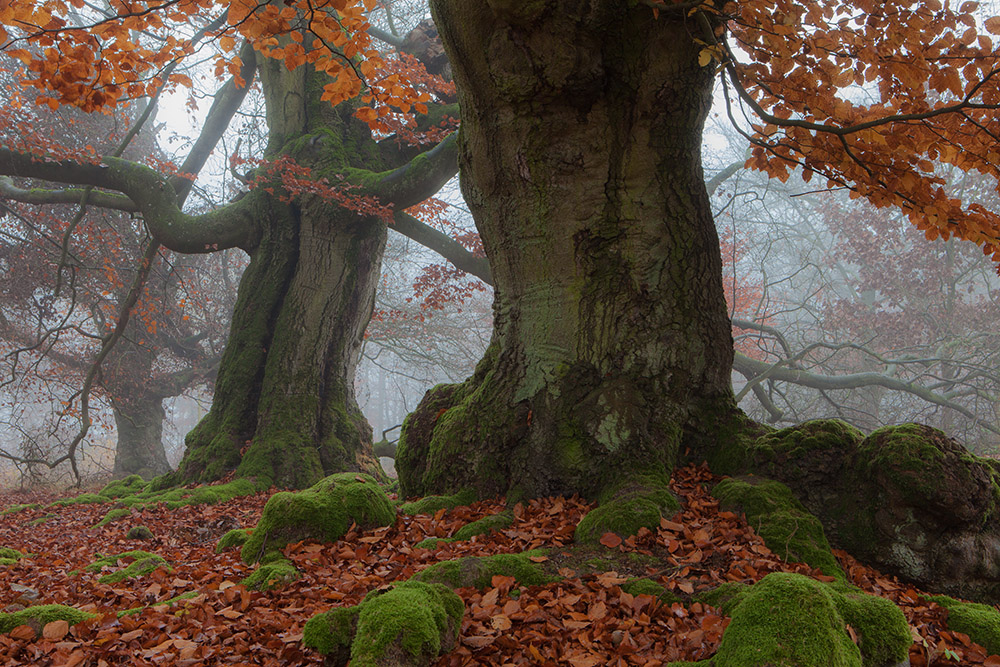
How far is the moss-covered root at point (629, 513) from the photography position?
11.3ft

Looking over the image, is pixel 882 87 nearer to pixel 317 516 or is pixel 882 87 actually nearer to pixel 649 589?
pixel 649 589

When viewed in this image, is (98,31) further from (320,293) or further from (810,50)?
(810,50)

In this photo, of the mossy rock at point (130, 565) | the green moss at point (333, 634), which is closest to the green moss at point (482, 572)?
the green moss at point (333, 634)

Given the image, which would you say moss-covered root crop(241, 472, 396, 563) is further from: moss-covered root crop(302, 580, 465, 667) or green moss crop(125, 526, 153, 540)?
green moss crop(125, 526, 153, 540)

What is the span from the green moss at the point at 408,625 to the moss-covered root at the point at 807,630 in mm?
973

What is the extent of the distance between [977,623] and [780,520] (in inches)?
37.8

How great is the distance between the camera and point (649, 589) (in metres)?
2.81

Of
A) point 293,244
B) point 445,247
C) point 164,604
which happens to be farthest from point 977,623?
point 445,247

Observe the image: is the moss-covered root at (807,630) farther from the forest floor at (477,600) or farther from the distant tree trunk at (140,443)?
the distant tree trunk at (140,443)

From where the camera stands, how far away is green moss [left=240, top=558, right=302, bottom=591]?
10.7 ft

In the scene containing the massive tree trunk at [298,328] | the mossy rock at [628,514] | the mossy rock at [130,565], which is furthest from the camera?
the massive tree trunk at [298,328]

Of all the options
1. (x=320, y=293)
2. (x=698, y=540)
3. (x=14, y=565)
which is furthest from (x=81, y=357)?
(x=698, y=540)

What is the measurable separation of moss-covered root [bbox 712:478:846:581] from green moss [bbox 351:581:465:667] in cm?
194

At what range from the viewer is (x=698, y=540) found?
3.27 metres
